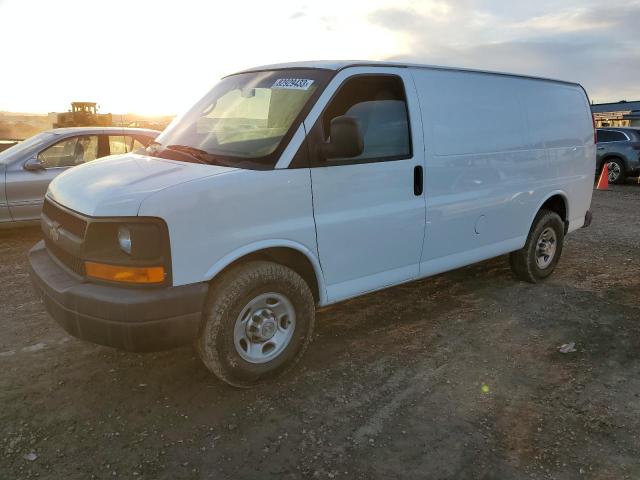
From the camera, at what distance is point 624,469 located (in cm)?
265

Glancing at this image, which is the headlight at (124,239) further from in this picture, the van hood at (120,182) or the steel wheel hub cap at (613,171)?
the steel wheel hub cap at (613,171)

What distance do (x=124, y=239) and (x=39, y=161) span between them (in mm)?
4699

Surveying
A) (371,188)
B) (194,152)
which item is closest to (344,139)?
(371,188)

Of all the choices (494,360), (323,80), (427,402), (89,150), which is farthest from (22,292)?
(494,360)

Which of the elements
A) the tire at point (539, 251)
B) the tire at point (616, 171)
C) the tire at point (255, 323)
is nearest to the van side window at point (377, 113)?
the tire at point (255, 323)

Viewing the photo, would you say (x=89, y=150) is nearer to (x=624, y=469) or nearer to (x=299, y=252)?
(x=299, y=252)

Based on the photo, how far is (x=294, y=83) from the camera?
3551 mm

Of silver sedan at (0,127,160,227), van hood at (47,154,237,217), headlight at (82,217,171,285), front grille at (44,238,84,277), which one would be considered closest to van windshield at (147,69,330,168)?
van hood at (47,154,237,217)

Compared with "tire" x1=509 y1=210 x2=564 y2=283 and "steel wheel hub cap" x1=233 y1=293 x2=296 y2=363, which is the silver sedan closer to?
"steel wheel hub cap" x1=233 y1=293 x2=296 y2=363

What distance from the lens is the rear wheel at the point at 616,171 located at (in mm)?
14695

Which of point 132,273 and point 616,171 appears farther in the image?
point 616,171

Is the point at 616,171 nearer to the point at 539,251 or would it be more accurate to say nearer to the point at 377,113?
the point at 539,251

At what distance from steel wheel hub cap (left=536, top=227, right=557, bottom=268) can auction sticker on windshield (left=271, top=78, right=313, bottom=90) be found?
331 centimetres

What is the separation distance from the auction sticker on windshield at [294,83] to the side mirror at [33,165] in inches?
172
